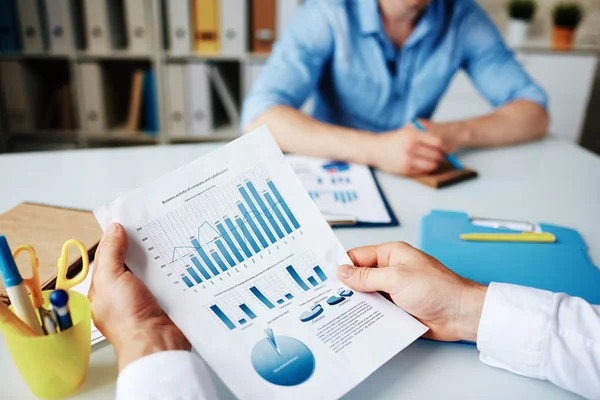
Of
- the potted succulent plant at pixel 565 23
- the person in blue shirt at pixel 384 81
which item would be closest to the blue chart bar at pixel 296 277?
the person in blue shirt at pixel 384 81

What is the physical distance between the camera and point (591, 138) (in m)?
2.81

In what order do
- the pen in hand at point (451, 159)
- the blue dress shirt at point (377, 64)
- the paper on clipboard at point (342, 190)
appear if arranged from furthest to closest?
1. the blue dress shirt at point (377, 64)
2. the pen in hand at point (451, 159)
3. the paper on clipboard at point (342, 190)

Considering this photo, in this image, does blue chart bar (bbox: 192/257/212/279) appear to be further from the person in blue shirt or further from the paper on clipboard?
the person in blue shirt

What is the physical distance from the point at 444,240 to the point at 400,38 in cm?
84

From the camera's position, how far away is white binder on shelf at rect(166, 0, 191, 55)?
2162 millimetres

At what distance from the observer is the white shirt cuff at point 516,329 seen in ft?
1.72

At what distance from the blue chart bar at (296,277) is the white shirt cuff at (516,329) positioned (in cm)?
20

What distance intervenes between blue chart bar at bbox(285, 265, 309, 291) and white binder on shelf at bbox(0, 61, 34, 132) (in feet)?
7.29

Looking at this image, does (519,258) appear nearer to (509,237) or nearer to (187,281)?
(509,237)

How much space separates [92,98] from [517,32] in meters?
2.08

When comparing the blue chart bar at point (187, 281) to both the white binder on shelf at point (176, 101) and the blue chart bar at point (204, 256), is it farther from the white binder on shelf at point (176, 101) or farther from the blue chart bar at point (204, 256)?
the white binder on shelf at point (176, 101)

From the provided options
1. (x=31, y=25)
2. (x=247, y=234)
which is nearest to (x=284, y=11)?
(x=31, y=25)

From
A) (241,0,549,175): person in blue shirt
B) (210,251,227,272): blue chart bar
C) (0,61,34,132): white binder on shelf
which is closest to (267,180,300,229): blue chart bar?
(210,251,227,272): blue chart bar

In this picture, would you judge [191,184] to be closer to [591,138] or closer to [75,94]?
[75,94]
